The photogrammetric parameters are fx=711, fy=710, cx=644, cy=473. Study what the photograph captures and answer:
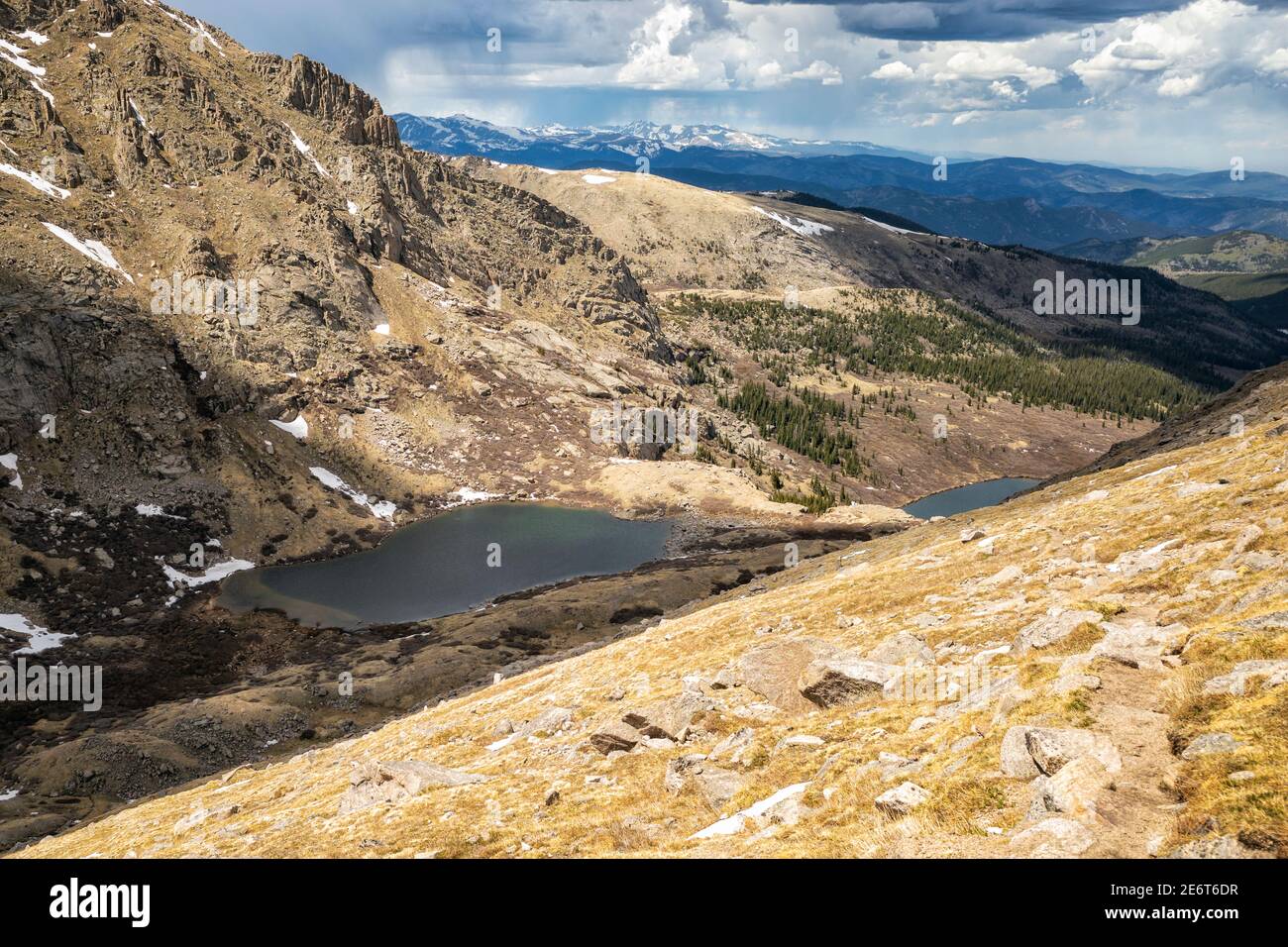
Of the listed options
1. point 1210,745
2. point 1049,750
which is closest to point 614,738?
point 1049,750

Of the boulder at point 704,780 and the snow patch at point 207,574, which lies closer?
the boulder at point 704,780

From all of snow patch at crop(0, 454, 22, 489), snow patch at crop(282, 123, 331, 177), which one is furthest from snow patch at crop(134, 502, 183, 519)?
snow patch at crop(282, 123, 331, 177)

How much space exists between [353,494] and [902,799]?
124 metres

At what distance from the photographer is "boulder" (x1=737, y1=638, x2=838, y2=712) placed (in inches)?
942

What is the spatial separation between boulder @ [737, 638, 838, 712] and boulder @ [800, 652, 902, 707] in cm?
51

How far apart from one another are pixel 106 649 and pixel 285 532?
35198mm

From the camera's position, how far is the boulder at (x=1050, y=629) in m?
20.9

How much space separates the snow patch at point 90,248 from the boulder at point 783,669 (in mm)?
144363

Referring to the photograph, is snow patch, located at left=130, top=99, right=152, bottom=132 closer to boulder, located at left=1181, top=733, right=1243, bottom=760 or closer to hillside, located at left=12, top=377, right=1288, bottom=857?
→ hillside, located at left=12, top=377, right=1288, bottom=857

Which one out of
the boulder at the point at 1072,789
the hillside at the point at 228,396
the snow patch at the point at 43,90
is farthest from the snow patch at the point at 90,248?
the boulder at the point at 1072,789

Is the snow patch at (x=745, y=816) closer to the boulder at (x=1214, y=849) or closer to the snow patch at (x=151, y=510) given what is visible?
the boulder at (x=1214, y=849)
